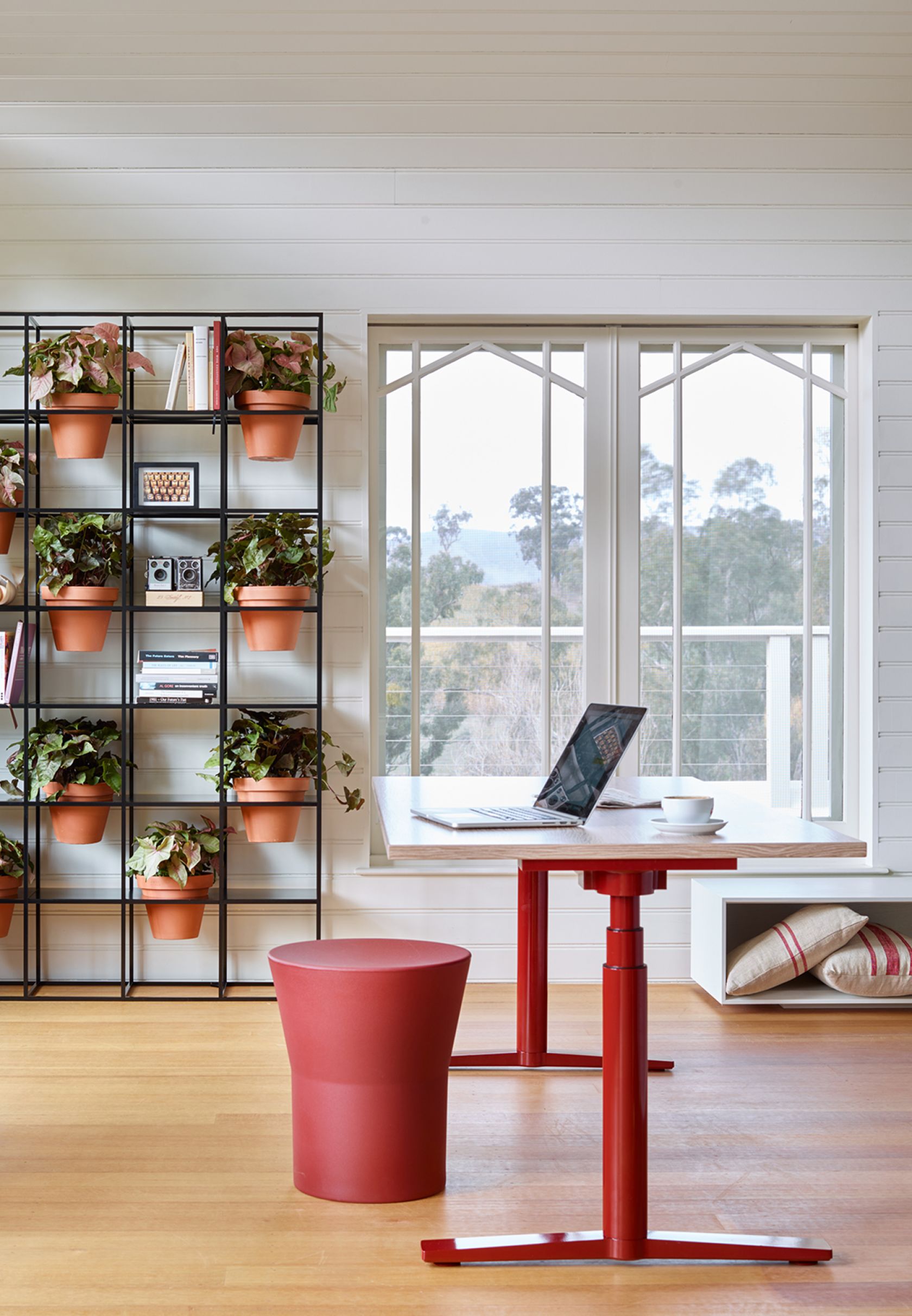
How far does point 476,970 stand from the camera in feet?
13.8

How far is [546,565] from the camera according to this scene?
14.3 ft

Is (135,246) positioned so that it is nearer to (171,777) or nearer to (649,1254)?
(171,777)

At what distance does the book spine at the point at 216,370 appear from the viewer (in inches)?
157

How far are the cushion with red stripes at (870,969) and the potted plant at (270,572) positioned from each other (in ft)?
6.83

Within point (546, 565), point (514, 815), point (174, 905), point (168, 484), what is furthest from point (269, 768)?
point (514, 815)

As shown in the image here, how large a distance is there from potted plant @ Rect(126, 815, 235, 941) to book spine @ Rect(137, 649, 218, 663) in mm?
565

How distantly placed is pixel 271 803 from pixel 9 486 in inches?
54.7

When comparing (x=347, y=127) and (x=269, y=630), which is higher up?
(x=347, y=127)

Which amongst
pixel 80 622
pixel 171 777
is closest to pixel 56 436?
pixel 80 622

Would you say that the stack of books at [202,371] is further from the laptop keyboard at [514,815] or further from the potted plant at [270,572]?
the laptop keyboard at [514,815]

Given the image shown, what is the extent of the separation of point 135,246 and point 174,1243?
3302 mm

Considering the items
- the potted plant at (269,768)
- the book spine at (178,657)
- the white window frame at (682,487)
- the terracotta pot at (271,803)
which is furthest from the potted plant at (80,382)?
the white window frame at (682,487)

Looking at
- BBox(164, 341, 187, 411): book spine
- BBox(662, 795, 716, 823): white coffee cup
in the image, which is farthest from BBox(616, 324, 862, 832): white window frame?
BBox(662, 795, 716, 823): white coffee cup

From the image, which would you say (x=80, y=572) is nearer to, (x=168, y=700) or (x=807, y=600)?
(x=168, y=700)
